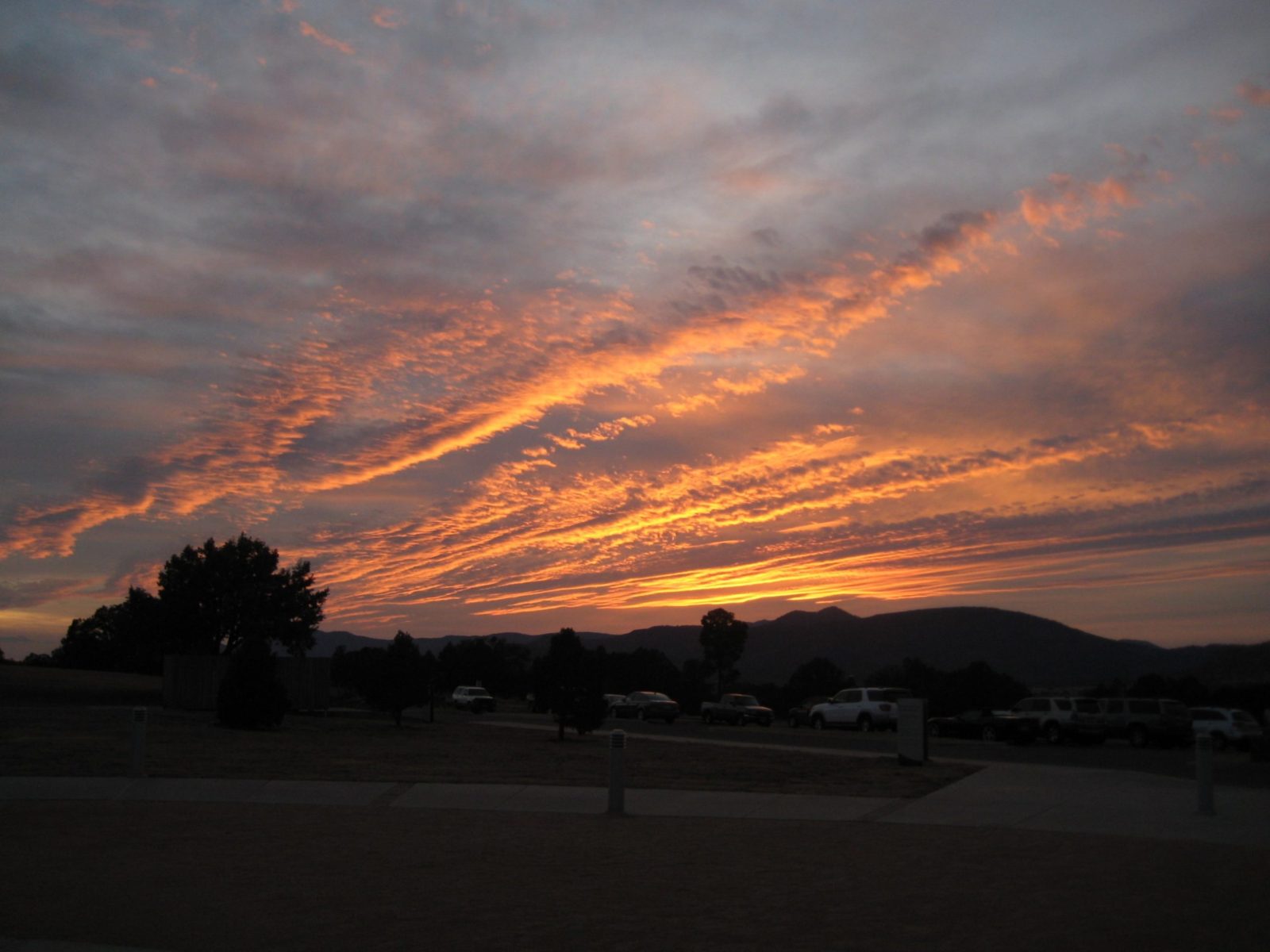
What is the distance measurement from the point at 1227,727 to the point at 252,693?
28184mm

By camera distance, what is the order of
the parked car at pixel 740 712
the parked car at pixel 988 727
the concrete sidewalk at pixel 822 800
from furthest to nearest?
1. the parked car at pixel 740 712
2. the parked car at pixel 988 727
3. the concrete sidewalk at pixel 822 800

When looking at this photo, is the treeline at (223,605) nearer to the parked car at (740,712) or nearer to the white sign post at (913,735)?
the parked car at (740,712)

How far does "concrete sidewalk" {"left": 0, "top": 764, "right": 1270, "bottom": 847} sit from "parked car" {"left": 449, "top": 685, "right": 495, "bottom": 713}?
141ft

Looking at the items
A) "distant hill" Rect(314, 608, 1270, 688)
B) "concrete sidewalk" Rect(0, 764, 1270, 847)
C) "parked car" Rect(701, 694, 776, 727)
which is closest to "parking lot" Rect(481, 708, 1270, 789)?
"parked car" Rect(701, 694, 776, 727)

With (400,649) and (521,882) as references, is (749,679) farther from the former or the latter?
(521,882)

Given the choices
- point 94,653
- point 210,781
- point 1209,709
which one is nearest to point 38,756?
point 210,781

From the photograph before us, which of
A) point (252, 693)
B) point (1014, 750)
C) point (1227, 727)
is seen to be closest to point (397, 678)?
point (252, 693)

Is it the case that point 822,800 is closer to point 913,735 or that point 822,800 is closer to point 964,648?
point 913,735

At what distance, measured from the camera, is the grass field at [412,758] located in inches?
755

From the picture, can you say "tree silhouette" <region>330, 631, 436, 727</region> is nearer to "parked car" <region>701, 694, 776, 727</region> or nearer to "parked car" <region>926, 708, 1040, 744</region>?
"parked car" <region>701, 694, 776, 727</region>

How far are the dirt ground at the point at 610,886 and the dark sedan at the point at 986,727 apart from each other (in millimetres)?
23357

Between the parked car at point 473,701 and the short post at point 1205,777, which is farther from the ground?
the short post at point 1205,777

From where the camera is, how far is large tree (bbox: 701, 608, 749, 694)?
100250 mm

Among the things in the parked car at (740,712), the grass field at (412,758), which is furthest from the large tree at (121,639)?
the parked car at (740,712)
